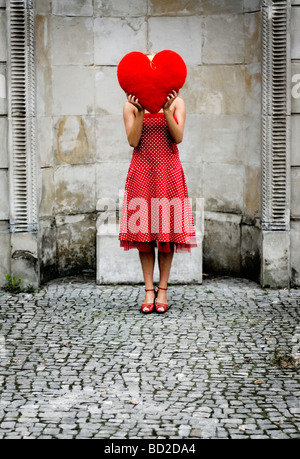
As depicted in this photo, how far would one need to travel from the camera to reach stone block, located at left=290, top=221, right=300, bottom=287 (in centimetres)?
785

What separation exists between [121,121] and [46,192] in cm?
105

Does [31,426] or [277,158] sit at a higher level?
[277,158]

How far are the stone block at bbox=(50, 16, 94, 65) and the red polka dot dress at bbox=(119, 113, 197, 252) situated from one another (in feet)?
5.94

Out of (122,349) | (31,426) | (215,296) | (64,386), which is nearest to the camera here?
(31,426)

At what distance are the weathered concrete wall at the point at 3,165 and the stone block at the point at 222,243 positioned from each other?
2030 millimetres

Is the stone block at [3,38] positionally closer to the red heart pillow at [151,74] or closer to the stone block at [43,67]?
the stone block at [43,67]

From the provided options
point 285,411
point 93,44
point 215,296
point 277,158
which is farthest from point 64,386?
point 93,44

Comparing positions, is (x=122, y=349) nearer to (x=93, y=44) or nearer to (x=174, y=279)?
(x=174, y=279)

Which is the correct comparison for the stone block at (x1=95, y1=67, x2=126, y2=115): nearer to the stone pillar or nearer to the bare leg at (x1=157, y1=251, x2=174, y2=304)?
the stone pillar

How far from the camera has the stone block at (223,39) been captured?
27.2 ft

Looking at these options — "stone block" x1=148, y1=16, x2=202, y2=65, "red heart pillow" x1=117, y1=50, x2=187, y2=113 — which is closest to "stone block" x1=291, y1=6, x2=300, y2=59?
"stone block" x1=148, y1=16, x2=202, y2=65

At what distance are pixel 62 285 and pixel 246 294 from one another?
5.66 feet

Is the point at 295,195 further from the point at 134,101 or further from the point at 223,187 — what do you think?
the point at 134,101

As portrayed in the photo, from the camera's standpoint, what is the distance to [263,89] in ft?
25.2
